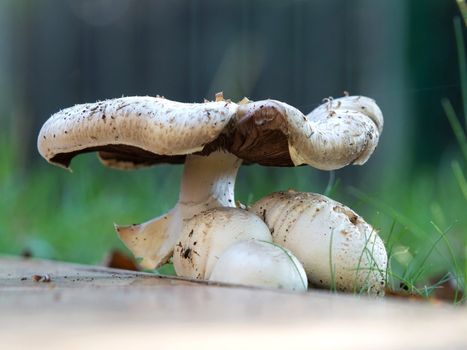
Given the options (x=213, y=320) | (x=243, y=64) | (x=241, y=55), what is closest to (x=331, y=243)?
(x=213, y=320)

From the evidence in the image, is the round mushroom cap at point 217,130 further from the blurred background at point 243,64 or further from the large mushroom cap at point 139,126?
the blurred background at point 243,64

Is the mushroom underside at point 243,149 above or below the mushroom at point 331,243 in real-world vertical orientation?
above

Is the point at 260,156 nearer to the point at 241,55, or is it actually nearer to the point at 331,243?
the point at 331,243

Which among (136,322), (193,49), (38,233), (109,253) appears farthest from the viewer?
(193,49)

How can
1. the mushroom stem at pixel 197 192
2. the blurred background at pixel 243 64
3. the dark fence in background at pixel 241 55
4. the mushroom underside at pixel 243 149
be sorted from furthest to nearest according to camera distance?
the dark fence in background at pixel 241 55 < the blurred background at pixel 243 64 < the mushroom stem at pixel 197 192 < the mushroom underside at pixel 243 149

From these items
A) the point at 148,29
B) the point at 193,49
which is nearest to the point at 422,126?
the point at 193,49

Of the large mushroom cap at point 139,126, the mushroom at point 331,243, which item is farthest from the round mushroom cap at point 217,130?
the mushroom at point 331,243

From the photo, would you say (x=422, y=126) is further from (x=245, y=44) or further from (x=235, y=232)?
(x=235, y=232)

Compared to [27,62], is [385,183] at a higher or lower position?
lower
